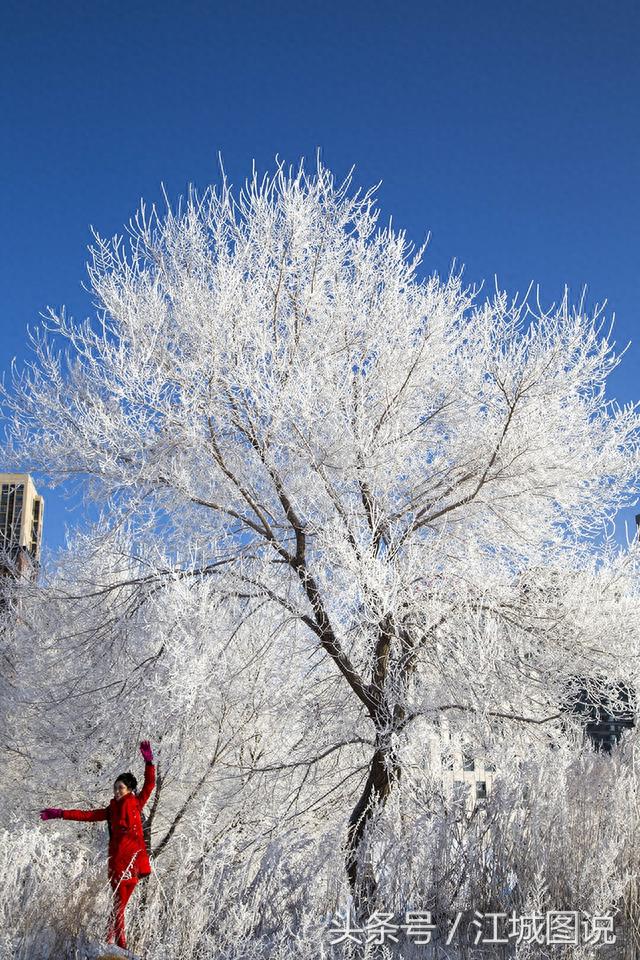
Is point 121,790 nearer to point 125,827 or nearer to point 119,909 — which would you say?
point 125,827

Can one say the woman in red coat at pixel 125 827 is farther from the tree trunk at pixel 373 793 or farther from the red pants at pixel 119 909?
the tree trunk at pixel 373 793

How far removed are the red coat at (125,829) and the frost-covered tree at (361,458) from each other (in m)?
2.14

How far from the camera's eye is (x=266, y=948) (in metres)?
4.31

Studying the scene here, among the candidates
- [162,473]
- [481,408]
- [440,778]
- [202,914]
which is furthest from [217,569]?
[202,914]

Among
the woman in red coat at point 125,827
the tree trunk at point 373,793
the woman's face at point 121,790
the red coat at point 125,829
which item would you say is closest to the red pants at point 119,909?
the woman in red coat at point 125,827

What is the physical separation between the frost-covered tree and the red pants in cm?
289

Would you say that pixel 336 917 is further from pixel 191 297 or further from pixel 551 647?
pixel 191 297

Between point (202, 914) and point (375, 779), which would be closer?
point (202, 914)

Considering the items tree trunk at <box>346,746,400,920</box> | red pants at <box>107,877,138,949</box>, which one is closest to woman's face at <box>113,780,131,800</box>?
red pants at <box>107,877,138,949</box>

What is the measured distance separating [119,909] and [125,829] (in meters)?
1.07

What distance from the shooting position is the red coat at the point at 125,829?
5988 millimetres

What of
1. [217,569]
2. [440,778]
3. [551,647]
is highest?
[217,569]

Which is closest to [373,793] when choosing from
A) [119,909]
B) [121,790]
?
[121,790]

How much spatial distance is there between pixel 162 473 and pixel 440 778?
15.7 ft
